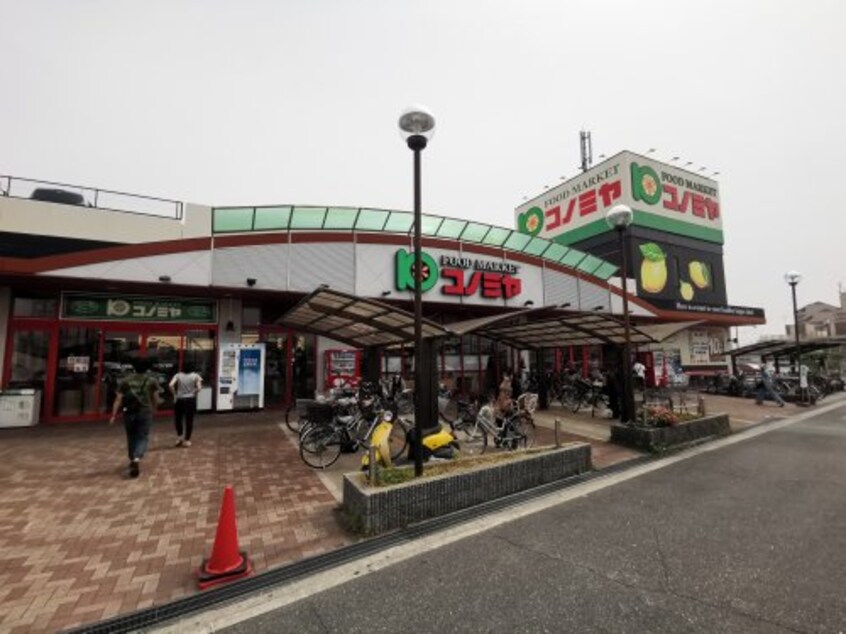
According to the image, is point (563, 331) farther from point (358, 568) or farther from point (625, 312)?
point (358, 568)

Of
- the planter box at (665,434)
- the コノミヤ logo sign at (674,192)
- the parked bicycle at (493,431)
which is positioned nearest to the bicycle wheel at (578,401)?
the planter box at (665,434)

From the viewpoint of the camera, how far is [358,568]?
402 cm

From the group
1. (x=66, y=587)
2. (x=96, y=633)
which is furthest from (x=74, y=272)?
(x=96, y=633)

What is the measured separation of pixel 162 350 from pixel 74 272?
11.1 feet

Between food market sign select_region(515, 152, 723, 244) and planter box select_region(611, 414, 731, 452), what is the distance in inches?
837

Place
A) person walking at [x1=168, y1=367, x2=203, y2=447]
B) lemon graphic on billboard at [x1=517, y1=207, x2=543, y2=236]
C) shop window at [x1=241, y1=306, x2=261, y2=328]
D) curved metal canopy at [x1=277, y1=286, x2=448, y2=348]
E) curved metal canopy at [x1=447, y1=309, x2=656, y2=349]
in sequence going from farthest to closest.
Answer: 1. lemon graphic on billboard at [x1=517, y1=207, x2=543, y2=236]
2. shop window at [x1=241, y1=306, x2=261, y2=328]
3. curved metal canopy at [x1=447, y1=309, x2=656, y2=349]
4. person walking at [x1=168, y1=367, x2=203, y2=447]
5. curved metal canopy at [x1=277, y1=286, x2=448, y2=348]

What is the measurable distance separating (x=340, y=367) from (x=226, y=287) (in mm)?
4741

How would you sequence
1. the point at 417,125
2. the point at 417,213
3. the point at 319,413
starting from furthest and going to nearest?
1. the point at 319,413
2. the point at 417,213
3. the point at 417,125

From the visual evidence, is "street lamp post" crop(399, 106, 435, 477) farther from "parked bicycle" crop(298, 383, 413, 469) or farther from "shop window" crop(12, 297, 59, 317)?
"shop window" crop(12, 297, 59, 317)

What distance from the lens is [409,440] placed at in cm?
666

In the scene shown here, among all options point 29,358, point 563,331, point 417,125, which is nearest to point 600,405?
point 563,331

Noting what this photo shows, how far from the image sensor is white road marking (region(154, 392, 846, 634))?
3291 millimetres

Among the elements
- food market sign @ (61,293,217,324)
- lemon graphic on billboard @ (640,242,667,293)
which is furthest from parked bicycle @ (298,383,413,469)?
lemon graphic on billboard @ (640,242,667,293)

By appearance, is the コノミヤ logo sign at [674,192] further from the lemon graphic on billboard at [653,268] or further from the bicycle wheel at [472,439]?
the bicycle wheel at [472,439]
